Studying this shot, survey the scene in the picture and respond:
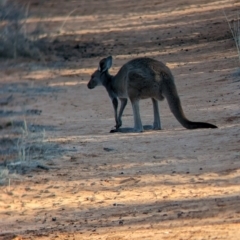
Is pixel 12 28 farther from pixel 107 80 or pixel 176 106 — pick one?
pixel 107 80

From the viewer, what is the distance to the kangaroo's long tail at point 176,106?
33.4ft

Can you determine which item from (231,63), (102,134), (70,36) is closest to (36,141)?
(102,134)

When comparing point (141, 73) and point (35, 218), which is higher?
point (141, 73)

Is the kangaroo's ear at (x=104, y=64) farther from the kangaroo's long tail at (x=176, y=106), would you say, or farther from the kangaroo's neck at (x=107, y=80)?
the kangaroo's long tail at (x=176, y=106)

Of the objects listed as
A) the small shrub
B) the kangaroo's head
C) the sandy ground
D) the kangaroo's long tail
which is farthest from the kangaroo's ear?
the small shrub

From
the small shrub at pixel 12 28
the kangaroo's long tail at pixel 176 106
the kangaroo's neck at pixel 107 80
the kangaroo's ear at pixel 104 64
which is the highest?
the small shrub at pixel 12 28

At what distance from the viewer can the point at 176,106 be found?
34.5 ft

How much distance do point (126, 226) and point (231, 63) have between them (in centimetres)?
915

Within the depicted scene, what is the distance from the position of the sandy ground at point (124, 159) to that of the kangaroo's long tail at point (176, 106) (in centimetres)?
9

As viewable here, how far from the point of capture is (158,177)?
830 centimetres

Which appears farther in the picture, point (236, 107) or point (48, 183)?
point (236, 107)

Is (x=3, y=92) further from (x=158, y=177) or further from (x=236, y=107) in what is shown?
(x=158, y=177)

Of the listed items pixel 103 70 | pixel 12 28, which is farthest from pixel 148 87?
pixel 12 28

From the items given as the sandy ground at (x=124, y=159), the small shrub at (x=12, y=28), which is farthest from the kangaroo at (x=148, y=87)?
the small shrub at (x=12, y=28)
